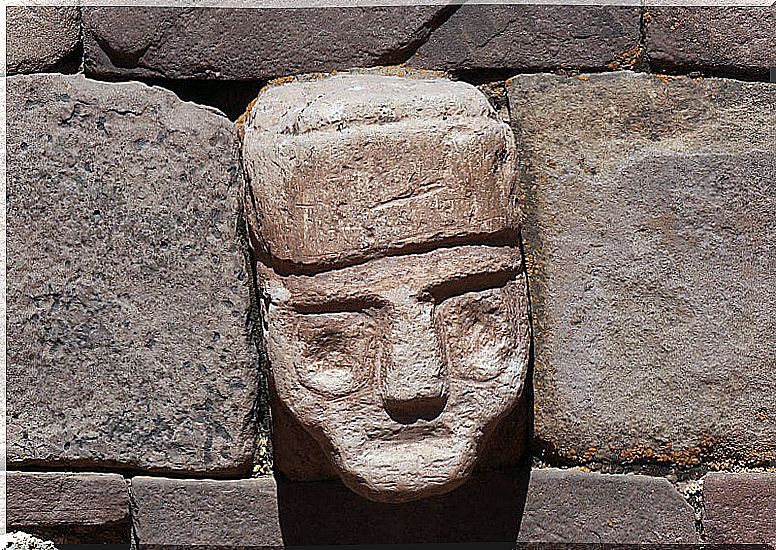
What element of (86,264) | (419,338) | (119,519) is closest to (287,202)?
(419,338)

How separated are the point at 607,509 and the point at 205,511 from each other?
1.90 ft

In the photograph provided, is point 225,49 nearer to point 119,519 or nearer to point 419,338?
point 419,338

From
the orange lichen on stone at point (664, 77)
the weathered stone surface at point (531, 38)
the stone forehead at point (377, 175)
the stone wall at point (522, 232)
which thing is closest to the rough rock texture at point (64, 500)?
the stone wall at point (522, 232)

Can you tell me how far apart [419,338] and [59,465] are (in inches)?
23.4

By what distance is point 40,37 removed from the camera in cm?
158

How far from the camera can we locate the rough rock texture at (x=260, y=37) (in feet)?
5.07

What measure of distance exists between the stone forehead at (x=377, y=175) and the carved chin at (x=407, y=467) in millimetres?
246

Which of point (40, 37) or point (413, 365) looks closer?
point (413, 365)

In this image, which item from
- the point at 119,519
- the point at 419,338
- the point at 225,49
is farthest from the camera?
the point at 119,519

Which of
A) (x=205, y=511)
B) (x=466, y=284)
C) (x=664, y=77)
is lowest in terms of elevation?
(x=205, y=511)

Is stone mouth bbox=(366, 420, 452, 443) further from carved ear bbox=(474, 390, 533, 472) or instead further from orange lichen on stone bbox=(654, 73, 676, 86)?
orange lichen on stone bbox=(654, 73, 676, 86)

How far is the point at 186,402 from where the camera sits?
160 cm

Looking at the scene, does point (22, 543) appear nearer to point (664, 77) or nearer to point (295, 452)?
point (295, 452)

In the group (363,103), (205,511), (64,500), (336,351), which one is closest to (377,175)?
(363,103)
